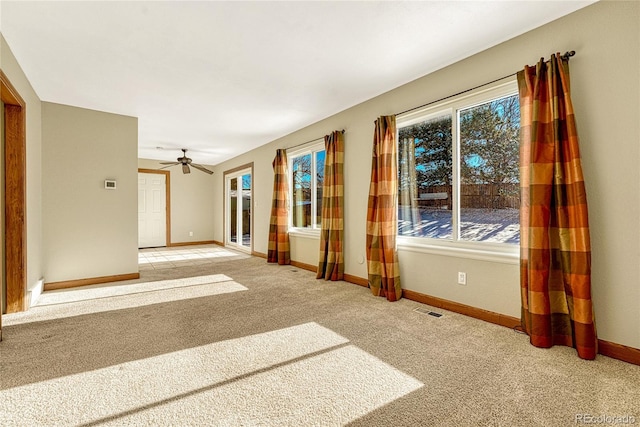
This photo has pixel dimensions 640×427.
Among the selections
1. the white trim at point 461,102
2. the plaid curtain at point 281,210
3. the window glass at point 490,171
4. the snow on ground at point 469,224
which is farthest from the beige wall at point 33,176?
the window glass at point 490,171

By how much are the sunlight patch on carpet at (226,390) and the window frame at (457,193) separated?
146 centimetres

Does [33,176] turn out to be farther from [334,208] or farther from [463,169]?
[463,169]

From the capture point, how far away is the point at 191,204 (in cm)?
867

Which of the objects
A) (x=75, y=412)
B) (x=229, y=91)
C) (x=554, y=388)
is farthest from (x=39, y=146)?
(x=554, y=388)

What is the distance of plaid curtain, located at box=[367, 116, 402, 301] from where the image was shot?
11.3ft

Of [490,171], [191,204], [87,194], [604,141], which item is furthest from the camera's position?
[191,204]

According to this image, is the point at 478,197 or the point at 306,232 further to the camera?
the point at 306,232

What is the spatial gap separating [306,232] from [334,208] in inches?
45.6

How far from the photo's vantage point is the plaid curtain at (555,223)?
6.77ft

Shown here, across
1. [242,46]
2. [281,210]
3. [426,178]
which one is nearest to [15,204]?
Answer: [242,46]

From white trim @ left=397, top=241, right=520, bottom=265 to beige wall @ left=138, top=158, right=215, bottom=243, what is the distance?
6.87 metres

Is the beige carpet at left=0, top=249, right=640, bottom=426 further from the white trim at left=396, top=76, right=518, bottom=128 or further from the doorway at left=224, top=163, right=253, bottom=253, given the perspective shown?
the doorway at left=224, top=163, right=253, bottom=253

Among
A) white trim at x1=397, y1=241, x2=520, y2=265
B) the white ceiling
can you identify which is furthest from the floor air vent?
the white ceiling

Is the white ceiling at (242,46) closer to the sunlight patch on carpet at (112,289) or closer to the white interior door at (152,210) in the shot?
the sunlight patch on carpet at (112,289)
